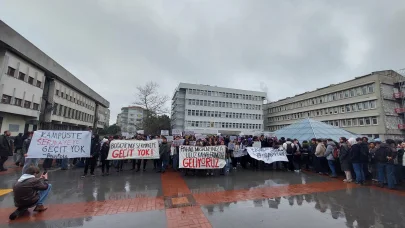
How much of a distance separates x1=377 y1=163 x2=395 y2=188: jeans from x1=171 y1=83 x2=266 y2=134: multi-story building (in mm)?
52515

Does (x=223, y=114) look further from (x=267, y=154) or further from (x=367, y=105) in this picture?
(x=267, y=154)

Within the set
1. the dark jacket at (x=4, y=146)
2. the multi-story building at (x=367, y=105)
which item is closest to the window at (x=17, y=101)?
the dark jacket at (x=4, y=146)

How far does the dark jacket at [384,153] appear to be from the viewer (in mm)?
7622

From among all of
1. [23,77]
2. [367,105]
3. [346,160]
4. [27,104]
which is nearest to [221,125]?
[367,105]

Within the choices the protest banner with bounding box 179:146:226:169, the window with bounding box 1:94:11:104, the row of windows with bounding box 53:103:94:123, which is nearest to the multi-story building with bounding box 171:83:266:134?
the row of windows with bounding box 53:103:94:123

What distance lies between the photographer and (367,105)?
141 ft

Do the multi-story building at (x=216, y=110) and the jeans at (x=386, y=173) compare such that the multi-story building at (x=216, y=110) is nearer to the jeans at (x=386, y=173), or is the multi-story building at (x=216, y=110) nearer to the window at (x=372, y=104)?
the window at (x=372, y=104)

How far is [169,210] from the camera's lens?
5180mm

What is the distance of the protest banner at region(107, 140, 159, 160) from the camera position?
10.2 meters

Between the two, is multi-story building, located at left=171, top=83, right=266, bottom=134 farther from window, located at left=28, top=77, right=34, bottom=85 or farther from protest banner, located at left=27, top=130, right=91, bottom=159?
protest banner, located at left=27, top=130, right=91, bottom=159

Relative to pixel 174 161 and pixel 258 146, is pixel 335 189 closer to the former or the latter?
pixel 258 146

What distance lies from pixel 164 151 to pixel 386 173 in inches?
385

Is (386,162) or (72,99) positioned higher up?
(72,99)

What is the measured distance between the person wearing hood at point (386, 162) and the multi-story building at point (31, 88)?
107 feet
